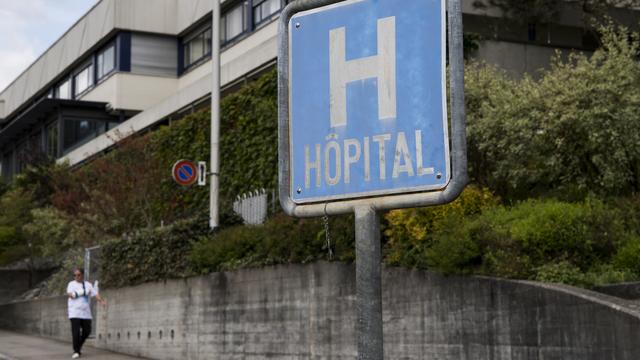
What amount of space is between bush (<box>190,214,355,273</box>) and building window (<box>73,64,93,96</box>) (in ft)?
82.3

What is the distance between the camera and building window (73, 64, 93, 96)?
4194 centimetres

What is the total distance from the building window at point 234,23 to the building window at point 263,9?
2.53 ft

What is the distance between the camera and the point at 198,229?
19609 millimetres

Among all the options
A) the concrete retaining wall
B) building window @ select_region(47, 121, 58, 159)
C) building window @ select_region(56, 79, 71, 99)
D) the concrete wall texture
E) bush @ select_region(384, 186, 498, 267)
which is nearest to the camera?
the concrete wall texture

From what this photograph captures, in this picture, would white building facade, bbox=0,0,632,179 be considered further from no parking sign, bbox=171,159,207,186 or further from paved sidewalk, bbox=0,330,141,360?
Result: paved sidewalk, bbox=0,330,141,360

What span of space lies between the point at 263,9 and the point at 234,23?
8.04 feet

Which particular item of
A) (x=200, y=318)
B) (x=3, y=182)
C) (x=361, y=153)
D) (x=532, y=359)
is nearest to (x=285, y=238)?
(x=200, y=318)

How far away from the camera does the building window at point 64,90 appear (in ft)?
147

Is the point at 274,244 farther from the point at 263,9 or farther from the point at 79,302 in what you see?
the point at 263,9

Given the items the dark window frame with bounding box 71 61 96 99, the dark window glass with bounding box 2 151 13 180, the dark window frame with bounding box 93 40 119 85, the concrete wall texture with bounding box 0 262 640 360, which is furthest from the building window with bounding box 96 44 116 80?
the concrete wall texture with bounding box 0 262 640 360

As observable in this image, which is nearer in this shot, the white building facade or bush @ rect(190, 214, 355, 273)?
bush @ rect(190, 214, 355, 273)

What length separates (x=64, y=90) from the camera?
45438 mm

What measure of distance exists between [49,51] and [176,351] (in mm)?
33030

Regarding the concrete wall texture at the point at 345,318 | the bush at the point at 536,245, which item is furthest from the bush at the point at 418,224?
the bush at the point at 536,245
